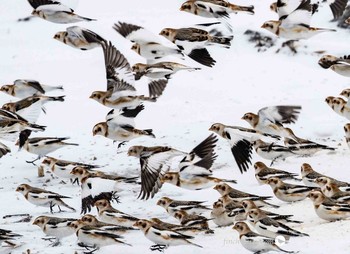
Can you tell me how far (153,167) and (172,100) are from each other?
5.93 m

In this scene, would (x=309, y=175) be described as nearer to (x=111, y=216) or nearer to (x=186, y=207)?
(x=186, y=207)

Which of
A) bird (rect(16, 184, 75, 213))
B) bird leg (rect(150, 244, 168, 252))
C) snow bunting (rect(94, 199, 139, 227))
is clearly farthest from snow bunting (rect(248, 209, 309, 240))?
bird (rect(16, 184, 75, 213))

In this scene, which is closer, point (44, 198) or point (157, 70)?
point (44, 198)

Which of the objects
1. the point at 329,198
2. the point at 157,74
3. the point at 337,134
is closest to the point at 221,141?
the point at 337,134

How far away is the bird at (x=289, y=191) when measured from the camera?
12.3 meters

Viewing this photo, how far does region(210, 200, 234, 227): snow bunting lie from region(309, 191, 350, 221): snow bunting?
3.42 ft

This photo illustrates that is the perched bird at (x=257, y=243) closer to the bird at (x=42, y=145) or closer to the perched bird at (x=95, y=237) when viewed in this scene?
the perched bird at (x=95, y=237)

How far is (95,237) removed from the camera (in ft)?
35.9

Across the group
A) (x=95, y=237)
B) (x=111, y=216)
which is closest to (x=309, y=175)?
(x=111, y=216)

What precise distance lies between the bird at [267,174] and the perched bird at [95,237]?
8.96 ft

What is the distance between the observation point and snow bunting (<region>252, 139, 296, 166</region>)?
46.4 ft

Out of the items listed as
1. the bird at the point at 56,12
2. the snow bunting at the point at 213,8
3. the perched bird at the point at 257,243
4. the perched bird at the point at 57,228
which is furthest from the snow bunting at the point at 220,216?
the bird at the point at 56,12

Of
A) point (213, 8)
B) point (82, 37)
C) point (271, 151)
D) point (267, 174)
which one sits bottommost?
point (271, 151)

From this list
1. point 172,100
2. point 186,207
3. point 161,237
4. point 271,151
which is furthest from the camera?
point 172,100
